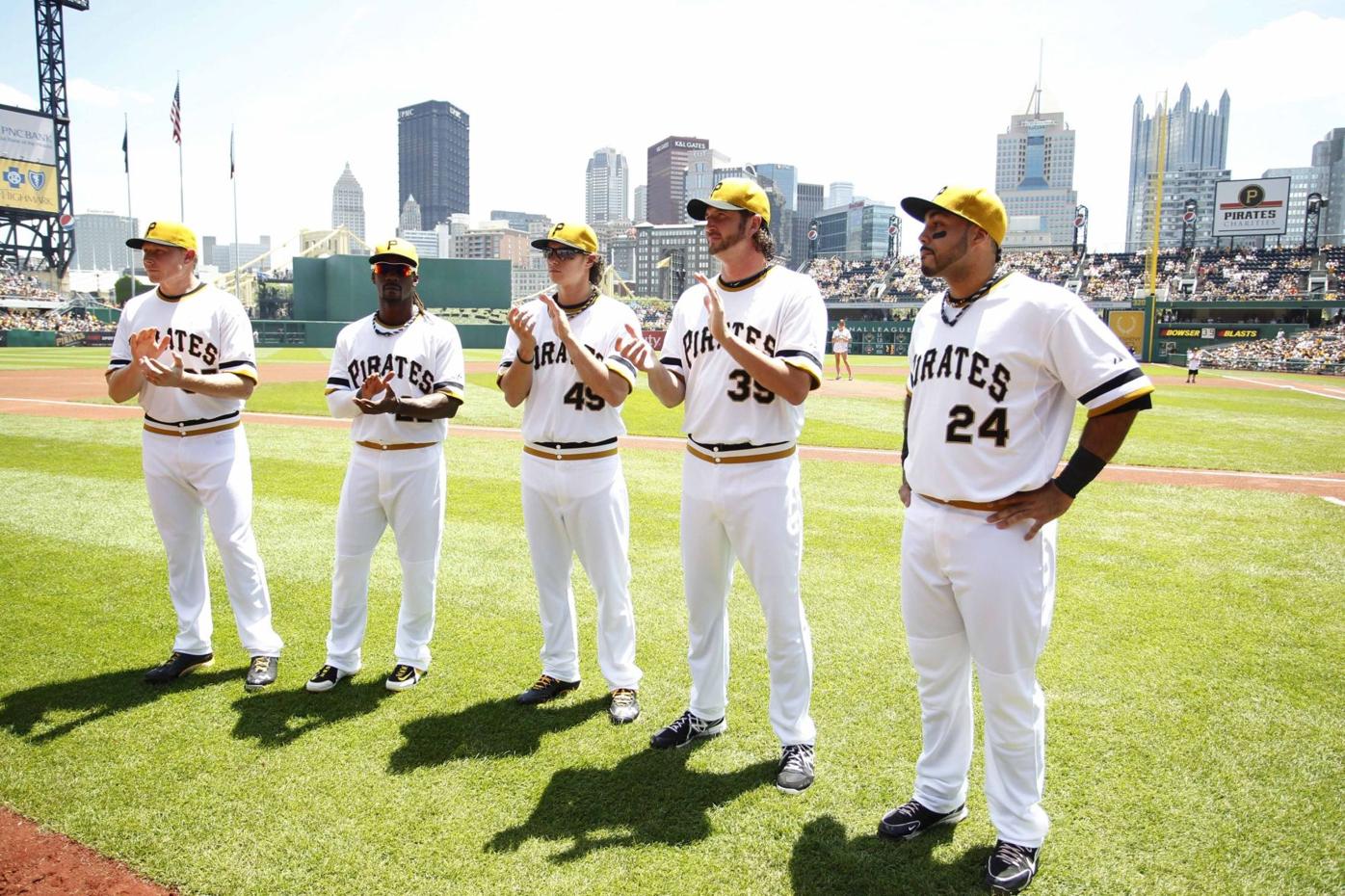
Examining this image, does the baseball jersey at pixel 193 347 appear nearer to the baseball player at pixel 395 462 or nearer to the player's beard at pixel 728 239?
the baseball player at pixel 395 462

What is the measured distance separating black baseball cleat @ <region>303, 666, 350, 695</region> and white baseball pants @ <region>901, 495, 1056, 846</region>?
3.22 m

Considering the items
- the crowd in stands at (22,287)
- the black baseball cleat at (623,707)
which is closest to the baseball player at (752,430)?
the black baseball cleat at (623,707)

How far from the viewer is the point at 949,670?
3.41 metres

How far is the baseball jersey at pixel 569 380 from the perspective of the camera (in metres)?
4.42

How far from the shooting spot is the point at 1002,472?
310cm

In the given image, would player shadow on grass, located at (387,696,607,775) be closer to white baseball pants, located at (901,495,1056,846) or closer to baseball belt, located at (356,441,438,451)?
baseball belt, located at (356,441,438,451)

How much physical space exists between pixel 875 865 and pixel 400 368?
3.42 m

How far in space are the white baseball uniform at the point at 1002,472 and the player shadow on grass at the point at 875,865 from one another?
0.76 feet

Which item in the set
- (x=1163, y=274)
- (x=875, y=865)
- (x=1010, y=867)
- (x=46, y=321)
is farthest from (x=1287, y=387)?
(x=46, y=321)

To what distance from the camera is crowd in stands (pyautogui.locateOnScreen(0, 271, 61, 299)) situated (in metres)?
59.5

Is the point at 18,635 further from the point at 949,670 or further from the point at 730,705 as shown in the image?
the point at 949,670

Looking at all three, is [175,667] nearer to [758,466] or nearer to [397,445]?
[397,445]

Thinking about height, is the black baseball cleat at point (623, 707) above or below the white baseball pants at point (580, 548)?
below

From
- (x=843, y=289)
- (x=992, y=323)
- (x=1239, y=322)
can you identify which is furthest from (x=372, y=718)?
(x=843, y=289)
